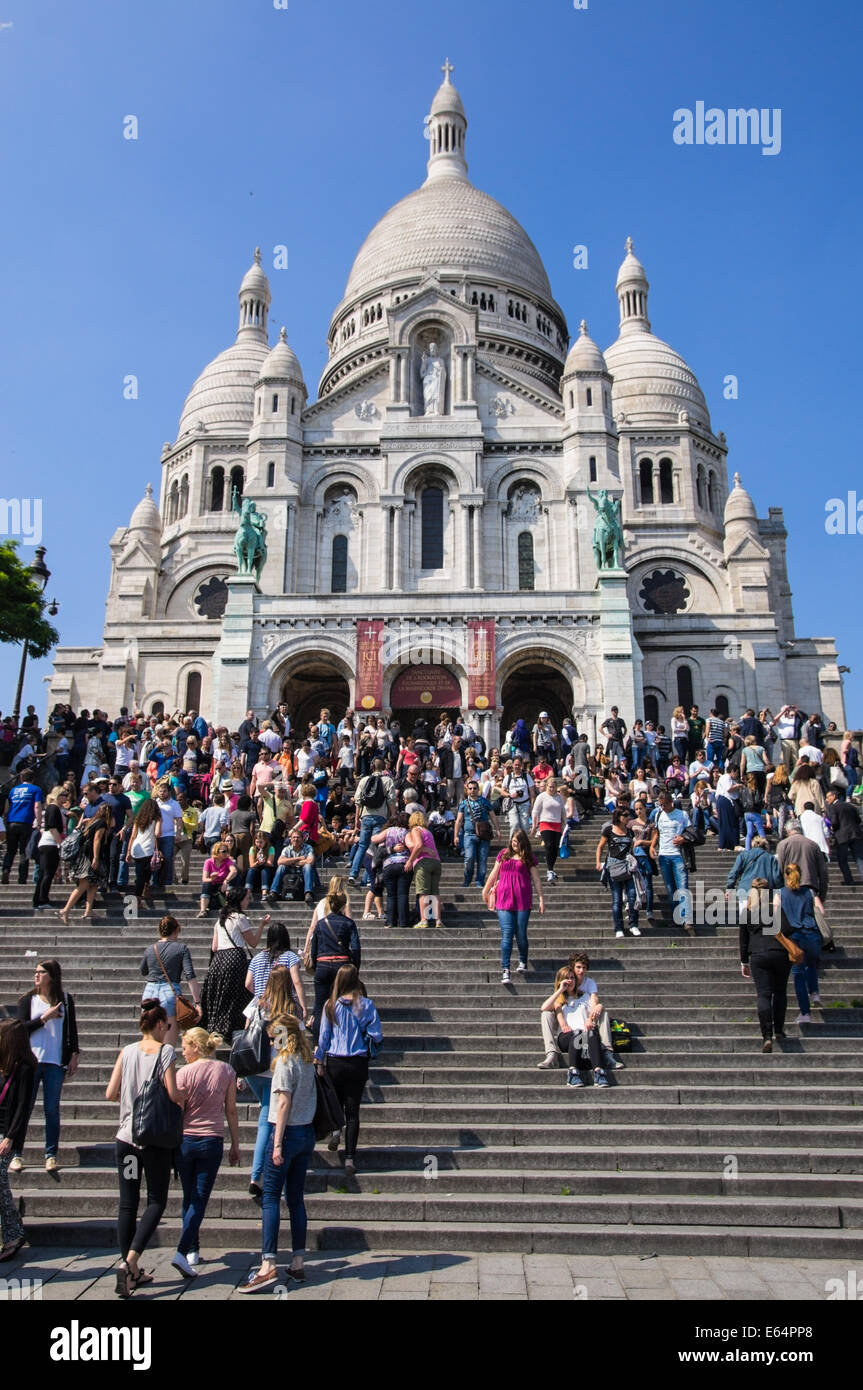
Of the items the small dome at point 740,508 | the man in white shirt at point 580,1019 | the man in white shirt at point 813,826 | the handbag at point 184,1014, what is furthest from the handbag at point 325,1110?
the small dome at point 740,508

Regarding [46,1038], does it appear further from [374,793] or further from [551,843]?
[551,843]

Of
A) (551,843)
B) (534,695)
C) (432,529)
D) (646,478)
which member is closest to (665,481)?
(646,478)

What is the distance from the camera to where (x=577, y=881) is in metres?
17.0

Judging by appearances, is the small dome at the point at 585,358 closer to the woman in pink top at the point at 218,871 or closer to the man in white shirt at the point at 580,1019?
the woman in pink top at the point at 218,871

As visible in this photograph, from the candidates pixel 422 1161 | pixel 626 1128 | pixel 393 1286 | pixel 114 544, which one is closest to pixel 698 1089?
pixel 626 1128

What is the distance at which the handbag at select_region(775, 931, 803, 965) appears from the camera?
10602 mm

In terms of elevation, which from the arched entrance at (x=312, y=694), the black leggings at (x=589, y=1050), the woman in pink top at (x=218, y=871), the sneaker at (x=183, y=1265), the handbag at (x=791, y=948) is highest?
the arched entrance at (x=312, y=694)

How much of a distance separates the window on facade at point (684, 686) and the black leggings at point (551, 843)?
2164 centimetres

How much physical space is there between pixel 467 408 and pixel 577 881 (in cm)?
2492

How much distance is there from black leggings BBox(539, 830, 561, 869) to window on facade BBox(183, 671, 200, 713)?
22824 millimetres

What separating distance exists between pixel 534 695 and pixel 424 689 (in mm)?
5741

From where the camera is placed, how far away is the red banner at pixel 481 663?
30922 millimetres

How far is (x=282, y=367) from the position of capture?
129 feet
